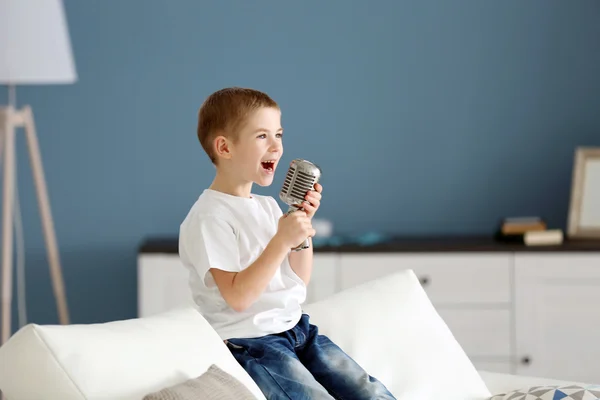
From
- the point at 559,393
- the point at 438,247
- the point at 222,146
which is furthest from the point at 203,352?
the point at 438,247

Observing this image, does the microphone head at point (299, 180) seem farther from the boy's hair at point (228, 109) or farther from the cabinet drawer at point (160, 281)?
the cabinet drawer at point (160, 281)

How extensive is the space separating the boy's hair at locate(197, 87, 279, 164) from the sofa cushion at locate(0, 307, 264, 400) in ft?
1.51

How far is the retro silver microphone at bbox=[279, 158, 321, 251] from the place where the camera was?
1.80 m

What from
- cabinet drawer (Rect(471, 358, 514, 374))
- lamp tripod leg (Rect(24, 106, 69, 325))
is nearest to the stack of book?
cabinet drawer (Rect(471, 358, 514, 374))

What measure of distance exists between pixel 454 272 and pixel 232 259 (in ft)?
6.30

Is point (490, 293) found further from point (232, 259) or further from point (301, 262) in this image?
point (232, 259)

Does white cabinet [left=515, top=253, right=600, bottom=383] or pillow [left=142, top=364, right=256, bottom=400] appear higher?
pillow [left=142, top=364, right=256, bottom=400]

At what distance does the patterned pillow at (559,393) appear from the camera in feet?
6.33

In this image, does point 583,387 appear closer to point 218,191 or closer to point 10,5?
point 218,191

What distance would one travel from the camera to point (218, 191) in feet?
6.52

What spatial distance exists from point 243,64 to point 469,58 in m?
0.96

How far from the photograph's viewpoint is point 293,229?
1.81 meters

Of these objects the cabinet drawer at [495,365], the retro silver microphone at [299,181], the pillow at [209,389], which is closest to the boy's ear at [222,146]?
the retro silver microphone at [299,181]

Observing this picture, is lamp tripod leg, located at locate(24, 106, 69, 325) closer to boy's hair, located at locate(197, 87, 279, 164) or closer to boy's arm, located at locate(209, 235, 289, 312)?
boy's hair, located at locate(197, 87, 279, 164)
